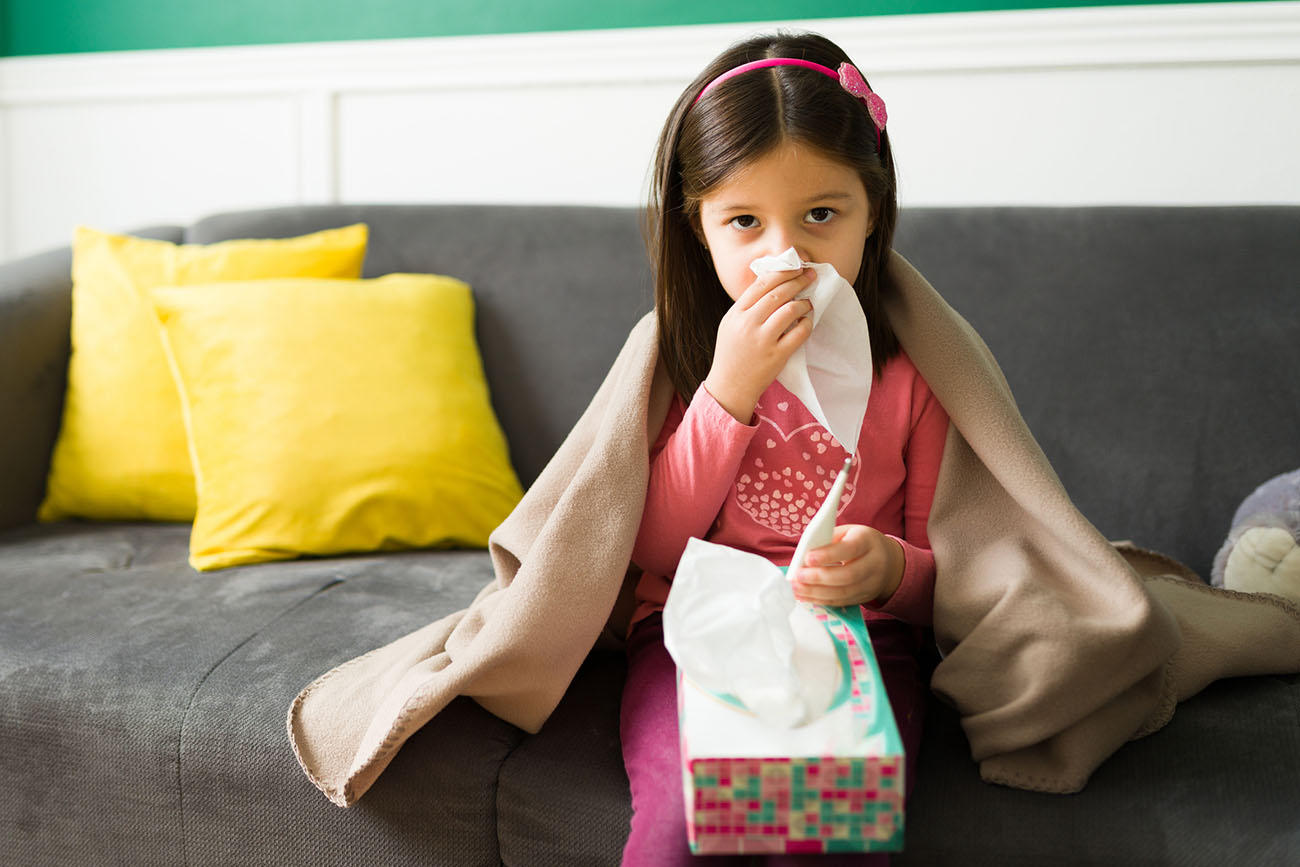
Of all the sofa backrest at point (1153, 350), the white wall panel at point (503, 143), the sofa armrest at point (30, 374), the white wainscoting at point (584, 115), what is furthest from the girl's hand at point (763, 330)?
the sofa armrest at point (30, 374)

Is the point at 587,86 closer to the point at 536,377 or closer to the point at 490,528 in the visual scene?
the point at 536,377

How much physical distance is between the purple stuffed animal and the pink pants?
438mm

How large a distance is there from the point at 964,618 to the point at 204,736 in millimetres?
762

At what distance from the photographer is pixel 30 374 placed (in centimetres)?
171

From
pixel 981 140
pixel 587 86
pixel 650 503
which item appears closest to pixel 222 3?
pixel 587 86

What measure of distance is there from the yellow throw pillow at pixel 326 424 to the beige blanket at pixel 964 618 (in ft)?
1.32

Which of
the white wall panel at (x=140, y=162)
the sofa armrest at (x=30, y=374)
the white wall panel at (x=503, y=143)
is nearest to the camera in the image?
the sofa armrest at (x=30, y=374)

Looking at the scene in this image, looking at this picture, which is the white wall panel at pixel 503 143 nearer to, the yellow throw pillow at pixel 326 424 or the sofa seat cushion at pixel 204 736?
the yellow throw pillow at pixel 326 424

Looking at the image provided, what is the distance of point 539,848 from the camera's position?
1022 mm

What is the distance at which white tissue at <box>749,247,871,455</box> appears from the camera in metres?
1.06

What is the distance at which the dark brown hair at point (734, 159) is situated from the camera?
1079 mm

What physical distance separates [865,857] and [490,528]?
2.95ft

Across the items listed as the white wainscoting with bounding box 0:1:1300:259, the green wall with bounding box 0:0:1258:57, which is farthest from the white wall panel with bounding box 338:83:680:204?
the green wall with bounding box 0:0:1258:57

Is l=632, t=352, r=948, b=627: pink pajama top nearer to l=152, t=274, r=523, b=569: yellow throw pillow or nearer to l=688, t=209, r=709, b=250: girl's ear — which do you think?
l=688, t=209, r=709, b=250: girl's ear
